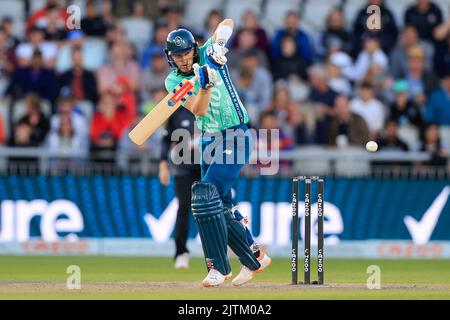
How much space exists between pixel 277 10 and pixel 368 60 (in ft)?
6.36

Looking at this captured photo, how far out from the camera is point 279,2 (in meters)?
19.3

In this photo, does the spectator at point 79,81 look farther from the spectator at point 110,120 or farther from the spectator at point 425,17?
the spectator at point 425,17

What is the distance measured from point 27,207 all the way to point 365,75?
5.15m

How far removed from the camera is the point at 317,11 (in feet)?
62.8

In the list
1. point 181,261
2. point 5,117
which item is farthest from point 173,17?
point 181,261

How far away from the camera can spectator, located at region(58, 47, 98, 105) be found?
17266mm

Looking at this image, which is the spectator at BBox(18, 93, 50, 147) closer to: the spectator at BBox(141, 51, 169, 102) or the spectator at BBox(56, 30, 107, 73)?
the spectator at BBox(56, 30, 107, 73)

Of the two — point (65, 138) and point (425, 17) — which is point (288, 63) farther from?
point (65, 138)

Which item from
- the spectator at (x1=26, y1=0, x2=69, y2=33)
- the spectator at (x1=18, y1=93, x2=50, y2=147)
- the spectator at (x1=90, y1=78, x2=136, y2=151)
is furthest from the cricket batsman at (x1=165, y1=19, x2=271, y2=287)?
the spectator at (x1=26, y1=0, x2=69, y2=33)

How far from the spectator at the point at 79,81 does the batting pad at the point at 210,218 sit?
7210 millimetres

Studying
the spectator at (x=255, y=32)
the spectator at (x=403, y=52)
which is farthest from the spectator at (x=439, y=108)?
the spectator at (x=255, y=32)

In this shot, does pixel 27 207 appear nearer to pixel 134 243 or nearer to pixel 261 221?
pixel 134 243
